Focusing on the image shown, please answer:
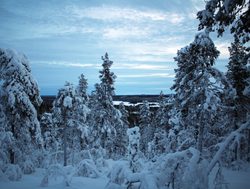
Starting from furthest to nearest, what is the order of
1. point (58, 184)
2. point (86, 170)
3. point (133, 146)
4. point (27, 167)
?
point (27, 167), point (86, 170), point (58, 184), point (133, 146)

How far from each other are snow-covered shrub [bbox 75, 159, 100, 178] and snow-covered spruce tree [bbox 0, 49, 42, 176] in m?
4.10

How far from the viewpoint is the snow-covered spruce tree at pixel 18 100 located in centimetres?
1622

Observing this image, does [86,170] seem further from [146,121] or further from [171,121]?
[146,121]

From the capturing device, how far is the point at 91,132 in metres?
30.4

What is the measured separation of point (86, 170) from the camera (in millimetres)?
18016

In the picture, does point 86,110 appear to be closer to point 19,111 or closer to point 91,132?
point 91,132

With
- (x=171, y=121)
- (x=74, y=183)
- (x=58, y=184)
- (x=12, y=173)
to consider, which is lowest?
(x=74, y=183)

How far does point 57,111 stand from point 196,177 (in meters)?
23.1

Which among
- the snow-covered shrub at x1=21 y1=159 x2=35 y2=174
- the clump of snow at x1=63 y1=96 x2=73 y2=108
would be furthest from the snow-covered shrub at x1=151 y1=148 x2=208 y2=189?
the clump of snow at x1=63 y1=96 x2=73 y2=108

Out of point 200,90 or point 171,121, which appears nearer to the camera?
point 200,90

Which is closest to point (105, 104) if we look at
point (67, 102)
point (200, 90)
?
point (67, 102)

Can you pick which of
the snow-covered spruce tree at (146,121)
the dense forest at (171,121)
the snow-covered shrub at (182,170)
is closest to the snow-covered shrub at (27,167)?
the dense forest at (171,121)

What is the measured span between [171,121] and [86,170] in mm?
9560

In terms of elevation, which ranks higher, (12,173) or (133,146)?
(133,146)
